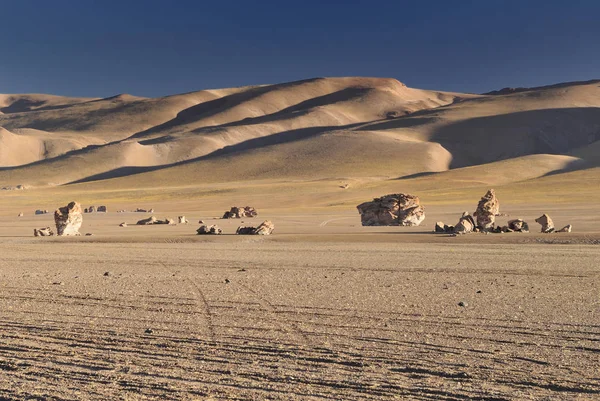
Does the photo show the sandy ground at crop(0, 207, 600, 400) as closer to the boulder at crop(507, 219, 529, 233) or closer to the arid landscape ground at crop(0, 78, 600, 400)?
the arid landscape ground at crop(0, 78, 600, 400)

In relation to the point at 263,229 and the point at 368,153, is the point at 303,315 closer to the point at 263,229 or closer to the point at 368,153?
the point at 263,229

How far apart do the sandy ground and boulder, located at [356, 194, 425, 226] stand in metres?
13.6

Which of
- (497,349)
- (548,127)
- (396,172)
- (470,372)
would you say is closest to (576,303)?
(497,349)

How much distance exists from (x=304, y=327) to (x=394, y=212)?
78.2 feet

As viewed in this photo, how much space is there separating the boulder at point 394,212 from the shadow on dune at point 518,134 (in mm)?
115604

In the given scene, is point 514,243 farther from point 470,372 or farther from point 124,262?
point 470,372

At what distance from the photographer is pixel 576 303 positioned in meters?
10.9

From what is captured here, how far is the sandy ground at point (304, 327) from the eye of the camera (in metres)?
6.68

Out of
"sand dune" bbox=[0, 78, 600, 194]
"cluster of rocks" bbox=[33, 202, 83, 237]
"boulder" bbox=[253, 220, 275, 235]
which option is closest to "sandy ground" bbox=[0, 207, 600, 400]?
"boulder" bbox=[253, 220, 275, 235]

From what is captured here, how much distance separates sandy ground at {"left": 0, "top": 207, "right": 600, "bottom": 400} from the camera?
6.68 m

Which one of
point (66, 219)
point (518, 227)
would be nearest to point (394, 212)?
point (518, 227)

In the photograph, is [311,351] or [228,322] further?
[228,322]

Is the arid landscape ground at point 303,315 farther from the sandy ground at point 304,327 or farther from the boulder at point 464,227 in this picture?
the boulder at point 464,227

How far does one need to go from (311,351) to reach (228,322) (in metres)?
2.02
